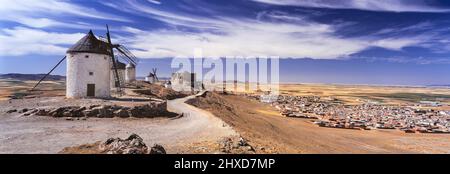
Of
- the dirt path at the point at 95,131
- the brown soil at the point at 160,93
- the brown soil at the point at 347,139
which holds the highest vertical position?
the brown soil at the point at 160,93

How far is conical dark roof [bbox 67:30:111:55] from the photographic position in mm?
25469

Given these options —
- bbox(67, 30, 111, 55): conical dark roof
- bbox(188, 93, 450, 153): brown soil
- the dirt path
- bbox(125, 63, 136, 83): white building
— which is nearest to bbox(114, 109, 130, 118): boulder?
the dirt path

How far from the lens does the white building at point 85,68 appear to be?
2556 cm

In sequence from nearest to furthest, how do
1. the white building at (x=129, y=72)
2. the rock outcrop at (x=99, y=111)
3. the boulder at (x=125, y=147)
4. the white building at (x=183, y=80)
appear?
the boulder at (x=125, y=147) < the rock outcrop at (x=99, y=111) < the white building at (x=129, y=72) < the white building at (x=183, y=80)

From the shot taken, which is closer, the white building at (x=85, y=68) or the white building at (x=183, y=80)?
the white building at (x=85, y=68)

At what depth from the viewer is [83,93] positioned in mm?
25812

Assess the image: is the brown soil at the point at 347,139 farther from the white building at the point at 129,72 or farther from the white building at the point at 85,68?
the white building at the point at 129,72

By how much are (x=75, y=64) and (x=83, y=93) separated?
219 centimetres

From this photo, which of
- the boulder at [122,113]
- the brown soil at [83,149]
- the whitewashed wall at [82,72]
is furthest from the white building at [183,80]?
the brown soil at [83,149]

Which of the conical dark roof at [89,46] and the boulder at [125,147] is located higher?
the conical dark roof at [89,46]

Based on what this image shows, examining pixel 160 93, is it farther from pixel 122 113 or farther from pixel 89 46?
pixel 122 113
